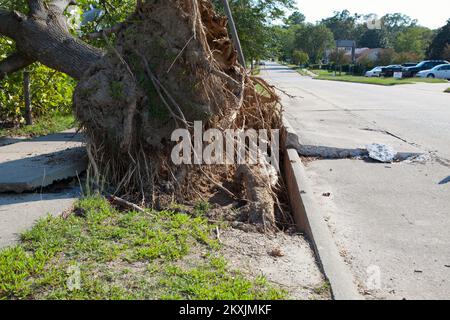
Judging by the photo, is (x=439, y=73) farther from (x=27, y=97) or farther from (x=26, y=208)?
(x=26, y=208)

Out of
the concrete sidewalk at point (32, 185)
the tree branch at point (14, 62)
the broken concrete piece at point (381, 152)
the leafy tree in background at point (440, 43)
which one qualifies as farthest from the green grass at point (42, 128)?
the leafy tree in background at point (440, 43)

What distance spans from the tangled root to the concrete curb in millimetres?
372

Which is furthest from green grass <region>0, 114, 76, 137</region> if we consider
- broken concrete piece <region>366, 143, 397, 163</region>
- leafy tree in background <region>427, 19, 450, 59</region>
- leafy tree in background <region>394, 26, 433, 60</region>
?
leafy tree in background <region>394, 26, 433, 60</region>

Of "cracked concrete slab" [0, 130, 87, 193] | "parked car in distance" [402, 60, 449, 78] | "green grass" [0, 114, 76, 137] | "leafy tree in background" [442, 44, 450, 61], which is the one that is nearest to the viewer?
"cracked concrete slab" [0, 130, 87, 193]

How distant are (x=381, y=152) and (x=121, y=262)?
5.08 meters

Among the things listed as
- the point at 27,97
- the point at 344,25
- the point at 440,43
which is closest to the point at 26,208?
the point at 27,97

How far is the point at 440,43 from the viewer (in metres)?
59.2

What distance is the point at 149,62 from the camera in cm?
590

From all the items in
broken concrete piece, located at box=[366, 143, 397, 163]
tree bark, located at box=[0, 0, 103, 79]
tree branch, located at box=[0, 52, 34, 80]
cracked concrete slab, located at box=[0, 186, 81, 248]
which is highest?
tree bark, located at box=[0, 0, 103, 79]

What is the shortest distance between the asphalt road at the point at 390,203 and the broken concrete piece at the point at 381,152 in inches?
7.2

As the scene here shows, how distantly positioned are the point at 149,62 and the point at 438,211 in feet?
12.6

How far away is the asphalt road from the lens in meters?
3.66

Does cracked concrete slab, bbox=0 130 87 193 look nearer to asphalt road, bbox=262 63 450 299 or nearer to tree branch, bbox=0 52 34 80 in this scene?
tree branch, bbox=0 52 34 80
